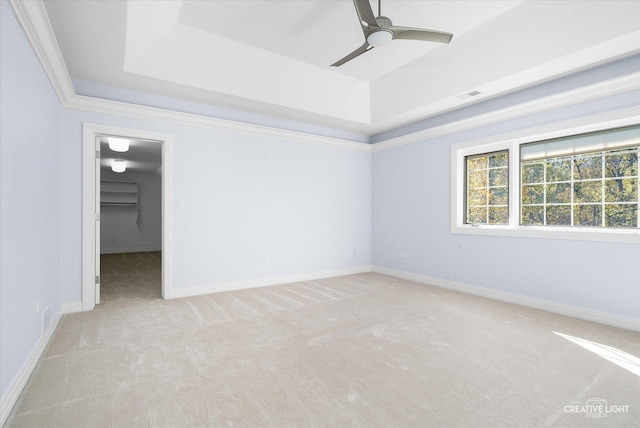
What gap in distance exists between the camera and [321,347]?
2770mm

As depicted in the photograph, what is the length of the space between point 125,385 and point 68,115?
330 cm

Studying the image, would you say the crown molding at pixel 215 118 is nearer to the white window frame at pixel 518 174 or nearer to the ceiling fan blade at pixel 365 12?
the white window frame at pixel 518 174

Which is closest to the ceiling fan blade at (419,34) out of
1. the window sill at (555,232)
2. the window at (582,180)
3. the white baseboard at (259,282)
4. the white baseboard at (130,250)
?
the window at (582,180)

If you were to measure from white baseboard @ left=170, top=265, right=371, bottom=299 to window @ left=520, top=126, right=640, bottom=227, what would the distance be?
121 inches

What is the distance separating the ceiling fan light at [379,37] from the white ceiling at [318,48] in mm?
582

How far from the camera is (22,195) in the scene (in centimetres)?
224

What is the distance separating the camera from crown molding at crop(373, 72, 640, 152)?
10.7 feet

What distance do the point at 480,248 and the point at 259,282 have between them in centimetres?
344

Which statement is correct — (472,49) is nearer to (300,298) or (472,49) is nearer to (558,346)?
(558,346)

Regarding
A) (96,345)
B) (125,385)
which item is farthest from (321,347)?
(96,345)

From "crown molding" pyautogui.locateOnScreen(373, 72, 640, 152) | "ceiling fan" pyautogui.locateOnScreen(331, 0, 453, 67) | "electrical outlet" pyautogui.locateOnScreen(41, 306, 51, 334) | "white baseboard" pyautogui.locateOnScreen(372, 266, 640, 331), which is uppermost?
"ceiling fan" pyautogui.locateOnScreen(331, 0, 453, 67)

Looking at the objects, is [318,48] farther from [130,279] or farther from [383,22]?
[130,279]

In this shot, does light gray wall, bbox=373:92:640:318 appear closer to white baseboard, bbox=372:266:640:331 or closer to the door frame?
white baseboard, bbox=372:266:640:331

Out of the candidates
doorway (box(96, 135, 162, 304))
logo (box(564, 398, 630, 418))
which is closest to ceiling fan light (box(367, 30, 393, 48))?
logo (box(564, 398, 630, 418))
